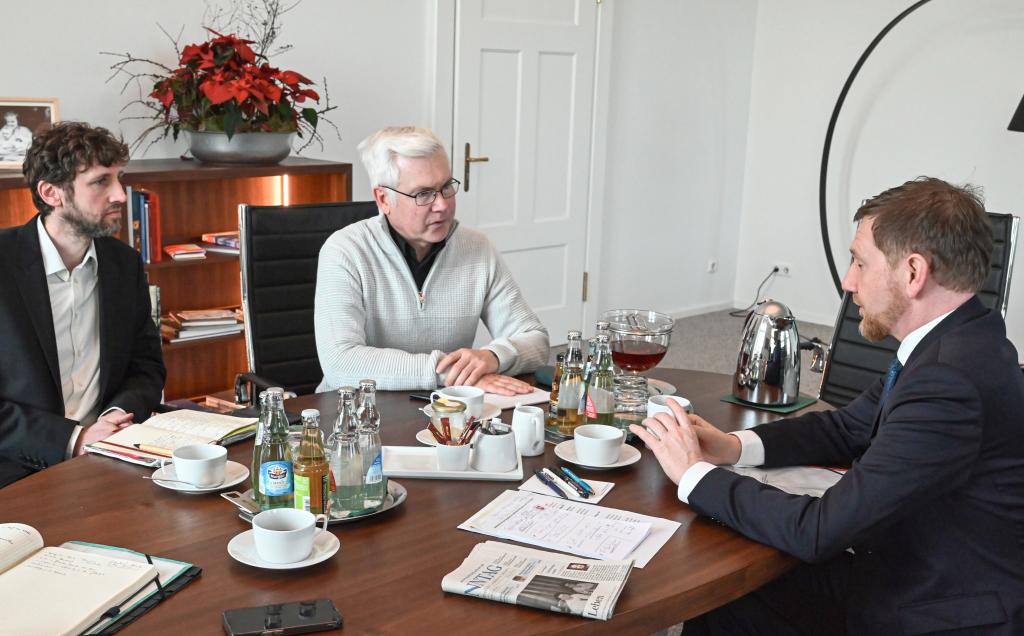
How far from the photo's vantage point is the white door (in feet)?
15.6

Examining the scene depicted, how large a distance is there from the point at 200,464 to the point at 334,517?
0.25 meters

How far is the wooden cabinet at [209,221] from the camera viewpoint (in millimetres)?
3586

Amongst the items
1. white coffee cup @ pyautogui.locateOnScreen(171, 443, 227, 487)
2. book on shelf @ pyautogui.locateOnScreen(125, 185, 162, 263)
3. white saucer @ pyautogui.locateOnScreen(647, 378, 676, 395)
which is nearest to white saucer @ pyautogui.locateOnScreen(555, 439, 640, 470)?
white saucer @ pyautogui.locateOnScreen(647, 378, 676, 395)

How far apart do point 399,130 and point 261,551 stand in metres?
1.39

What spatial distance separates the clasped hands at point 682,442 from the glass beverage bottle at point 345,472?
0.50m

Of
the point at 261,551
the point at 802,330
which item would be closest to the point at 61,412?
the point at 261,551

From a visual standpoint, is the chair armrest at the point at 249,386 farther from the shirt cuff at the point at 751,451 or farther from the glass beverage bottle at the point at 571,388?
the shirt cuff at the point at 751,451

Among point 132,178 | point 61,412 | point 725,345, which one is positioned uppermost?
point 132,178

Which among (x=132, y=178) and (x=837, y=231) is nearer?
(x=132, y=178)

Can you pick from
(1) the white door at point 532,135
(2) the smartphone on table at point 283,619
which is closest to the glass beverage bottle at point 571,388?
(2) the smartphone on table at point 283,619

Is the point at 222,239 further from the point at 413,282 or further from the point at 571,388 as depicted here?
the point at 571,388

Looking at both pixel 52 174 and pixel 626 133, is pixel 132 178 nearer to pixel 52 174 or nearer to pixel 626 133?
pixel 52 174

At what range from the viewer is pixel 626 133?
5.65 m

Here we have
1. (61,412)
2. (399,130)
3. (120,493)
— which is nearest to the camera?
(120,493)
